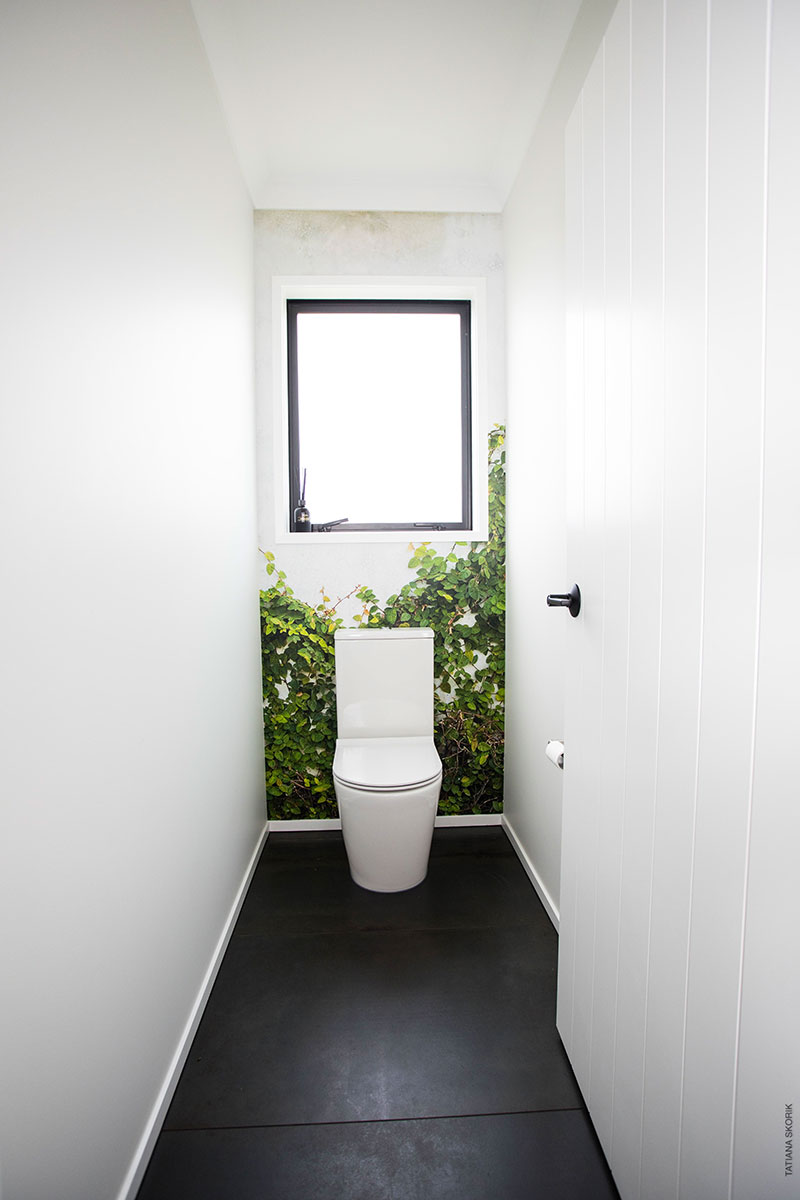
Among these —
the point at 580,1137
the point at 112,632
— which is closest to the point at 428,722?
the point at 580,1137

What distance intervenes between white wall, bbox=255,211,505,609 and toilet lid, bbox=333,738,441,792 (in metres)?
0.67

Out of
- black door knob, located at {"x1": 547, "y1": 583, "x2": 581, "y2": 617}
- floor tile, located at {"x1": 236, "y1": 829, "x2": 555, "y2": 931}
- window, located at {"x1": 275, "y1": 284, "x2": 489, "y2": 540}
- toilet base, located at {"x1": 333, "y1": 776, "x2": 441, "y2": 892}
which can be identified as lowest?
floor tile, located at {"x1": 236, "y1": 829, "x2": 555, "y2": 931}

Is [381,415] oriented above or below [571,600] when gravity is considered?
above

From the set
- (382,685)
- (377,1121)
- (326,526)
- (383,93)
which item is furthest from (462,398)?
(377,1121)

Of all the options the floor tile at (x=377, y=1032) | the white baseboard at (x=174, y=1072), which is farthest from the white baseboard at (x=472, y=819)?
the white baseboard at (x=174, y=1072)

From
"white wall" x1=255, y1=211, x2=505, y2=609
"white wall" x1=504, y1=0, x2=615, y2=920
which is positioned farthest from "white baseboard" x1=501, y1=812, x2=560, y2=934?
"white wall" x1=255, y1=211, x2=505, y2=609

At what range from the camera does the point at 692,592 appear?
2.86ft

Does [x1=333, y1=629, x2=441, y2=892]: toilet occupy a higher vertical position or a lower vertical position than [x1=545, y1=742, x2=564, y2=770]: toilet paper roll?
lower

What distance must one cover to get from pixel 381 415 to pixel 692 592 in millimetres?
2086

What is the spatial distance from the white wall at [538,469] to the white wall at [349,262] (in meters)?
0.09

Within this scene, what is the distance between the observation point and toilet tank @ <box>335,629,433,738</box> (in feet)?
8.14

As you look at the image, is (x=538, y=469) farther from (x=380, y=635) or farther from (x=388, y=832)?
(x=388, y=832)

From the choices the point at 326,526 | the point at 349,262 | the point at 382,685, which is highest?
the point at 349,262

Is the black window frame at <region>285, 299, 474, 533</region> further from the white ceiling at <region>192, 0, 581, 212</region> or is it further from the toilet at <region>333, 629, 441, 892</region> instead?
the toilet at <region>333, 629, 441, 892</region>
